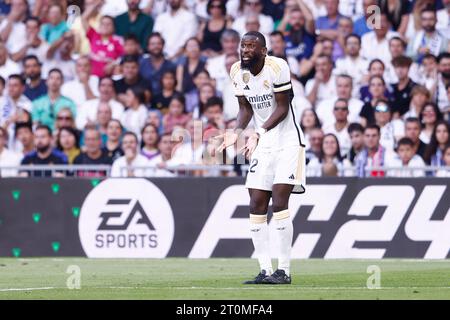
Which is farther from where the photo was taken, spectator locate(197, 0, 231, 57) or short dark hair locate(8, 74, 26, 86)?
spectator locate(197, 0, 231, 57)

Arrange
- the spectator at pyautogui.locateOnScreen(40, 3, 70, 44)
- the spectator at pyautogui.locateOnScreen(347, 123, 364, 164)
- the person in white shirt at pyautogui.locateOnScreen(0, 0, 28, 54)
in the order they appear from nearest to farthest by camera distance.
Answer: the spectator at pyautogui.locateOnScreen(347, 123, 364, 164) → the spectator at pyautogui.locateOnScreen(40, 3, 70, 44) → the person in white shirt at pyautogui.locateOnScreen(0, 0, 28, 54)

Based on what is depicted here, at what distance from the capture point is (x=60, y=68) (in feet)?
79.5

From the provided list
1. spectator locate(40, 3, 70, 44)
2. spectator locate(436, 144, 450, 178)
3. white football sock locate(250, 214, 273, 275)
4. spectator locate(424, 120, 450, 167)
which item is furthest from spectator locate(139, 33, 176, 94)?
white football sock locate(250, 214, 273, 275)

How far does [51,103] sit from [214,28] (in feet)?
11.3

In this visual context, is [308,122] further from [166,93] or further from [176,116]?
[166,93]

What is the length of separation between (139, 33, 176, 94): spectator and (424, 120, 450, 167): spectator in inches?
215

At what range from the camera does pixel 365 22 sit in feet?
75.5

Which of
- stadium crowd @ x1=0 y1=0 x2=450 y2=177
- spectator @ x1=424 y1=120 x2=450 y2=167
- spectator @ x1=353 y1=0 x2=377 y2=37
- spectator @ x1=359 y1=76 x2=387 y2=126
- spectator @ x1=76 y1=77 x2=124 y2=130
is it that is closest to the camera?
spectator @ x1=424 y1=120 x2=450 y2=167

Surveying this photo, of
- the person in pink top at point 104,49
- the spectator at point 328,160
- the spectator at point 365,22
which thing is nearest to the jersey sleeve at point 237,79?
the spectator at point 328,160

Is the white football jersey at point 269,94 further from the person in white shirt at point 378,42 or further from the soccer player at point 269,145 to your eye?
the person in white shirt at point 378,42

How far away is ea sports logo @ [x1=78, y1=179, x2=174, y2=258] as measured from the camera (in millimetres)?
19547

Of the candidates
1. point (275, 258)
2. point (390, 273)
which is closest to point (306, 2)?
point (275, 258)

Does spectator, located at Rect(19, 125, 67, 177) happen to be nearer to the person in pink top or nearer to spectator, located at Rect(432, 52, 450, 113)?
the person in pink top
